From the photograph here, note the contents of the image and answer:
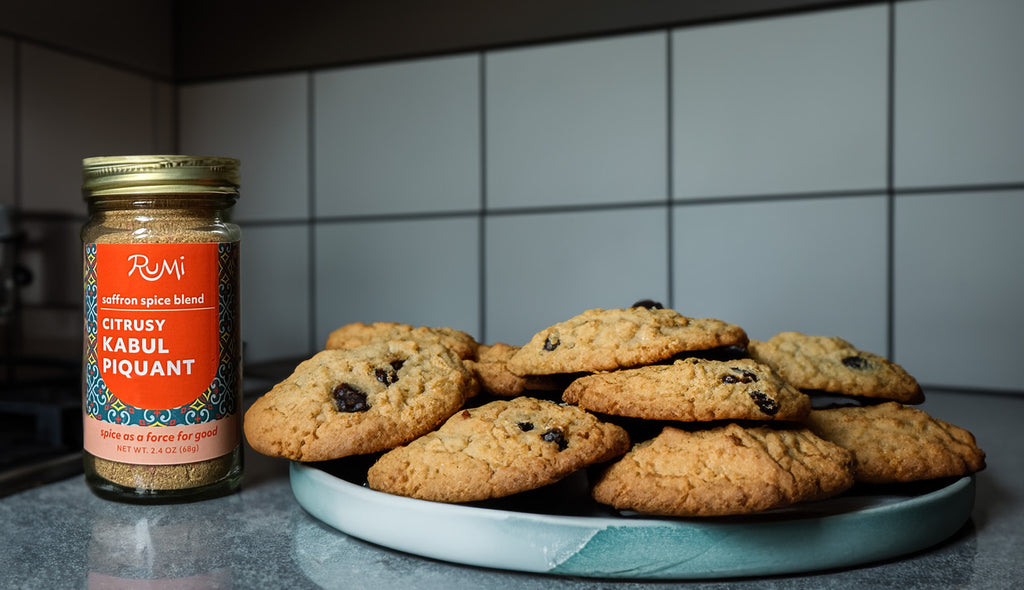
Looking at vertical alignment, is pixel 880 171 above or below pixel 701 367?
above

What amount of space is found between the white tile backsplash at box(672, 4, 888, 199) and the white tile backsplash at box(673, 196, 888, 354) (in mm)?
68

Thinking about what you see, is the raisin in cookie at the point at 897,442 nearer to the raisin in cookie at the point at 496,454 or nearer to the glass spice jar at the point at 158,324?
the raisin in cookie at the point at 496,454

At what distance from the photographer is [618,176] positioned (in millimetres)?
2234

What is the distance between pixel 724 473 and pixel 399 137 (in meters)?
2.23

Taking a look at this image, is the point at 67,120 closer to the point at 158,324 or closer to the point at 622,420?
the point at 158,324

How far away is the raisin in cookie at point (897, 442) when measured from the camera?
55 centimetres

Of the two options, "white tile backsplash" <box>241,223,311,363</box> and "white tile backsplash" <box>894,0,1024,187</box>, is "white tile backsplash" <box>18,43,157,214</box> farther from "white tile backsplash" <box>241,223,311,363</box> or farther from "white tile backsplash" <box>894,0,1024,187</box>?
"white tile backsplash" <box>894,0,1024,187</box>

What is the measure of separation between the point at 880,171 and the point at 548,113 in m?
0.96

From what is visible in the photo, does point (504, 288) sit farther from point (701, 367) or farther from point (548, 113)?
point (701, 367)

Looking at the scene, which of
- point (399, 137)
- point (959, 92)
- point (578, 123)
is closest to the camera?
point (959, 92)

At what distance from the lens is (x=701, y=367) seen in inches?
21.5

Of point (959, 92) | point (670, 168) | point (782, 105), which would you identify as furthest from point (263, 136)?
point (959, 92)

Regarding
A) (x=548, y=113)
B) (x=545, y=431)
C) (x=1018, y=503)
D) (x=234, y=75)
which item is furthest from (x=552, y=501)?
(x=234, y=75)

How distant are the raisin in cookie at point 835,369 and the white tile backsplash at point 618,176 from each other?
1.44 meters
